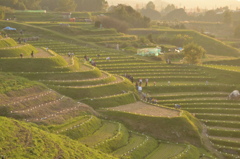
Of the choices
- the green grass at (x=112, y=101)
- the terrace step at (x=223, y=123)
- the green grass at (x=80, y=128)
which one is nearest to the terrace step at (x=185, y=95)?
the green grass at (x=112, y=101)

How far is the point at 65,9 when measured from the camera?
140 meters

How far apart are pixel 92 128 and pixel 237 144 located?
53.9 feet

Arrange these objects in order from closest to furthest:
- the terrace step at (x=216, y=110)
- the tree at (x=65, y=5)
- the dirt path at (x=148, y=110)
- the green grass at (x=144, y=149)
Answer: the green grass at (x=144, y=149) → the dirt path at (x=148, y=110) → the terrace step at (x=216, y=110) → the tree at (x=65, y=5)

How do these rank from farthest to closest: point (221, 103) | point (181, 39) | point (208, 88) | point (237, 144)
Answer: point (181, 39) → point (208, 88) → point (221, 103) → point (237, 144)

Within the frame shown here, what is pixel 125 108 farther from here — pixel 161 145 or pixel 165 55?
pixel 165 55

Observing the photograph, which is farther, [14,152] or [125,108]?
[125,108]

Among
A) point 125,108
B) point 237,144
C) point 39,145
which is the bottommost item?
point 237,144

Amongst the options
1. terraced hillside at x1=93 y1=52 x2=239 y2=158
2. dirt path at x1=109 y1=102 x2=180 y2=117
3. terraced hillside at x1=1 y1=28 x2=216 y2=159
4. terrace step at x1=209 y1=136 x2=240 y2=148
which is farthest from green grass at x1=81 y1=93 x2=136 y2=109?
terrace step at x1=209 y1=136 x2=240 y2=148

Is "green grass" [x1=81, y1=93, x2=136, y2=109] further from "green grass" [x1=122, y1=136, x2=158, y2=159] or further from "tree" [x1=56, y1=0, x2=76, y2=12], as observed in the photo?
"tree" [x1=56, y1=0, x2=76, y2=12]

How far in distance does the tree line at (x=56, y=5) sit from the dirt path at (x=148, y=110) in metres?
80.8

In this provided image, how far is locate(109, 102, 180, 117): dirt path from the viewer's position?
46.9 metres

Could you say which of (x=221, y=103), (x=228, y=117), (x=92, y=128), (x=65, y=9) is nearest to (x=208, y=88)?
(x=221, y=103)

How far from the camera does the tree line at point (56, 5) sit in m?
121

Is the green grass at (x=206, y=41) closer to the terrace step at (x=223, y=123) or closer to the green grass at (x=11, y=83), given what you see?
the terrace step at (x=223, y=123)
